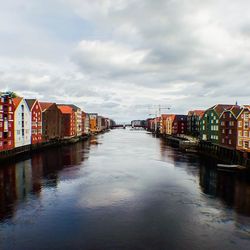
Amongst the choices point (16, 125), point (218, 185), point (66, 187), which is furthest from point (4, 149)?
point (218, 185)

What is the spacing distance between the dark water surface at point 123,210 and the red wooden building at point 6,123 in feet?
50.2

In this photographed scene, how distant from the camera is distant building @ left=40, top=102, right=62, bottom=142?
95688 mm

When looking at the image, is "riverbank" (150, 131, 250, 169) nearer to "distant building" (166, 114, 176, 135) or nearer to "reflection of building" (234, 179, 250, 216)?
"reflection of building" (234, 179, 250, 216)

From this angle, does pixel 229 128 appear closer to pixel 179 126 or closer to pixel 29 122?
pixel 29 122

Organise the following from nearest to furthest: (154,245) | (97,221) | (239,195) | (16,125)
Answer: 1. (154,245)
2. (97,221)
3. (239,195)
4. (16,125)

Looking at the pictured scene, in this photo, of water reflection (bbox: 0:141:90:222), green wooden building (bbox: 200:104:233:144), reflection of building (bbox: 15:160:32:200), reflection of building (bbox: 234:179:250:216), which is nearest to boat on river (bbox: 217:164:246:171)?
reflection of building (bbox: 234:179:250:216)

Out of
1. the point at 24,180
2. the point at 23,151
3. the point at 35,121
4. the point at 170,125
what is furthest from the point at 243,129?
the point at 170,125

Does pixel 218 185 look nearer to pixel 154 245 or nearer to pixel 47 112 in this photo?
pixel 154 245

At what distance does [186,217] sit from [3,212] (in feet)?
67.0

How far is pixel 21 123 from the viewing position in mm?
72500

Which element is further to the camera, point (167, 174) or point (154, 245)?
point (167, 174)

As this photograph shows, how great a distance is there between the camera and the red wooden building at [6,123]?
60594 mm

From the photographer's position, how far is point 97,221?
975 inches

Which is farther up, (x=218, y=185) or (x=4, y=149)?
(x=4, y=149)
